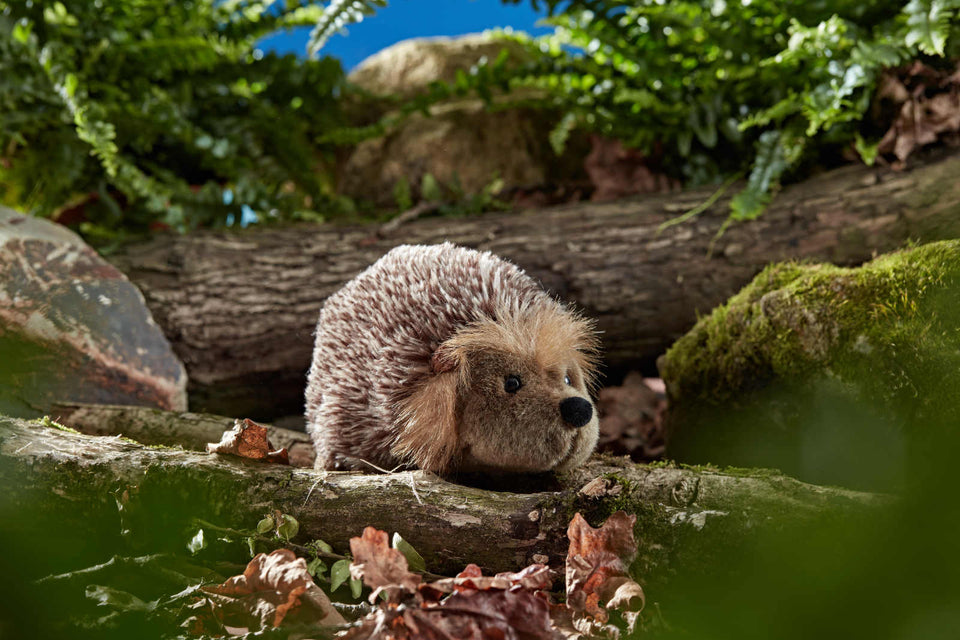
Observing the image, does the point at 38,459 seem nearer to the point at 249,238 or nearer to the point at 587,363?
the point at 587,363

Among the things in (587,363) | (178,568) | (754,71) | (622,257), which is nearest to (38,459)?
(178,568)

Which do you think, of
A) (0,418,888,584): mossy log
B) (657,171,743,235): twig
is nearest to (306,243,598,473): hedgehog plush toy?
(0,418,888,584): mossy log

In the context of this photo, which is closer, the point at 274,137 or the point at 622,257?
the point at 622,257

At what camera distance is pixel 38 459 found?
218cm

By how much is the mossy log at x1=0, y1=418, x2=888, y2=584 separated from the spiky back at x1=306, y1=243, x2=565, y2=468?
12.3 inches

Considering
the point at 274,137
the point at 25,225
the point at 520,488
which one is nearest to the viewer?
the point at 520,488

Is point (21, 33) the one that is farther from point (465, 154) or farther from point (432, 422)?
point (432, 422)

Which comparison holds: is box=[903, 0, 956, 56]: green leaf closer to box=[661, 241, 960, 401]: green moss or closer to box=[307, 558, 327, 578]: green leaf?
box=[661, 241, 960, 401]: green moss

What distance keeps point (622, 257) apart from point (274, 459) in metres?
2.46

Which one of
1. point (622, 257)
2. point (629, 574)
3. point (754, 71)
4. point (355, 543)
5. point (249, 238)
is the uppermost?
point (754, 71)

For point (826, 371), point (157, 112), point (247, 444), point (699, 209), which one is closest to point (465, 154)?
point (699, 209)

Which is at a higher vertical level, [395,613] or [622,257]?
[622,257]

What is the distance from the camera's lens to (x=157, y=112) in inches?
183

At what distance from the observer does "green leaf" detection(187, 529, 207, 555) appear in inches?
77.7
